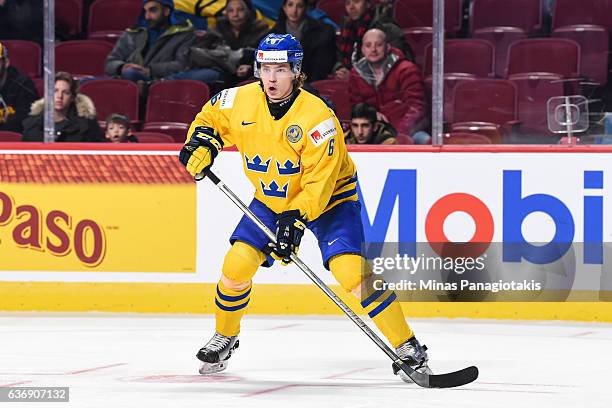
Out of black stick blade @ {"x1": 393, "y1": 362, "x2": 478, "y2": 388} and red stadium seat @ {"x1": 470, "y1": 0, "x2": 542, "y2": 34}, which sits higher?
red stadium seat @ {"x1": 470, "y1": 0, "x2": 542, "y2": 34}

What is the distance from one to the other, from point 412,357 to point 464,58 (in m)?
2.47

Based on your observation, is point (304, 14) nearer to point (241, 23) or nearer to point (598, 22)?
point (241, 23)

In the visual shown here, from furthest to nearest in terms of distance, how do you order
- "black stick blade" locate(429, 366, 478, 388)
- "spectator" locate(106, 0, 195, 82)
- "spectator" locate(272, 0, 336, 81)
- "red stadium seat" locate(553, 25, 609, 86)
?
"spectator" locate(106, 0, 195, 82) < "spectator" locate(272, 0, 336, 81) < "red stadium seat" locate(553, 25, 609, 86) < "black stick blade" locate(429, 366, 478, 388)

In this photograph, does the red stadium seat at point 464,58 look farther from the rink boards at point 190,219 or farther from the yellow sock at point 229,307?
the yellow sock at point 229,307

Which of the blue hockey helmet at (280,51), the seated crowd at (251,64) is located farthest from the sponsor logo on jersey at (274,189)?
the seated crowd at (251,64)

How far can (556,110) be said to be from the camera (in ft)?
22.5

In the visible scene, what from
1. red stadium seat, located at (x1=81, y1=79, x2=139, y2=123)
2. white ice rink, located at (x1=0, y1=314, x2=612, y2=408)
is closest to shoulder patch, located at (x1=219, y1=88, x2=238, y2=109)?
white ice rink, located at (x1=0, y1=314, x2=612, y2=408)

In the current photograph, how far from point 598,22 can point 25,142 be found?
3061 millimetres

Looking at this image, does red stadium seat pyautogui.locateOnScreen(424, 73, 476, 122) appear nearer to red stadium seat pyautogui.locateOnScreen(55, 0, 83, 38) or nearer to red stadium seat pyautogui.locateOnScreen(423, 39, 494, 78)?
red stadium seat pyautogui.locateOnScreen(423, 39, 494, 78)

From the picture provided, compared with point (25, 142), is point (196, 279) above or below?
below

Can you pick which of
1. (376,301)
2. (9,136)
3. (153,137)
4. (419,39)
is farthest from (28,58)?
(376,301)

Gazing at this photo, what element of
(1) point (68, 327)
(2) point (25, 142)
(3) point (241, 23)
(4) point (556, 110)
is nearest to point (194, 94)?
(3) point (241, 23)

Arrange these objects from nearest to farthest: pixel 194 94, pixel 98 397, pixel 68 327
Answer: pixel 98 397
pixel 68 327
pixel 194 94

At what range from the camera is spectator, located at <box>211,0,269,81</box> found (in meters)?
7.25
